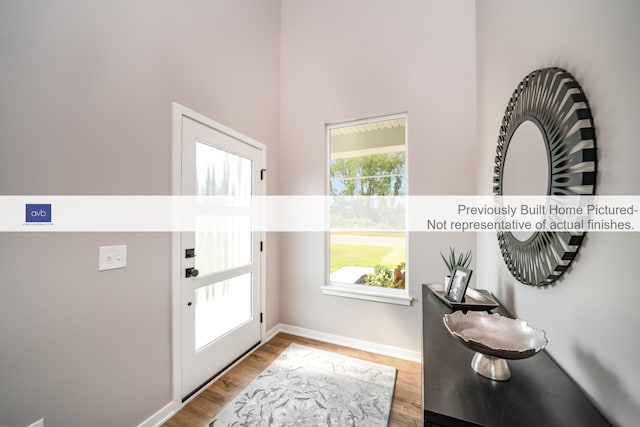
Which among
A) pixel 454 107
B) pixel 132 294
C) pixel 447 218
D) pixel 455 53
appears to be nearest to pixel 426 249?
pixel 447 218

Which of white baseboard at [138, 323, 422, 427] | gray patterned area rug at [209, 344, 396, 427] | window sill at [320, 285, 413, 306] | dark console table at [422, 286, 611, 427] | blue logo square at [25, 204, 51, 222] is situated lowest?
gray patterned area rug at [209, 344, 396, 427]

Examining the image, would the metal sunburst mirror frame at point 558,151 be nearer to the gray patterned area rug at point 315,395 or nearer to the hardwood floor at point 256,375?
the hardwood floor at point 256,375

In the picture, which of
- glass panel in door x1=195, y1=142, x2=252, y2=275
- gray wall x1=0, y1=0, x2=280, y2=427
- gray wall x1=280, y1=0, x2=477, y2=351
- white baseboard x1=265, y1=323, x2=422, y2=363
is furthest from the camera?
white baseboard x1=265, y1=323, x2=422, y2=363

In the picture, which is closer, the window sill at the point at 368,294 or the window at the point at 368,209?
the window sill at the point at 368,294

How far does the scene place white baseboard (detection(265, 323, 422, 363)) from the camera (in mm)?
A: 2365

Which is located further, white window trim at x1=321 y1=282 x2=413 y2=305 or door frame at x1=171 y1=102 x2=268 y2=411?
white window trim at x1=321 y1=282 x2=413 y2=305

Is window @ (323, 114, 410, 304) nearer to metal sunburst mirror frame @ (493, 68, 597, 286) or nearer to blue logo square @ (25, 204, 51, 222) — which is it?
metal sunburst mirror frame @ (493, 68, 597, 286)

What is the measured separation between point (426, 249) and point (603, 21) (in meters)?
1.84

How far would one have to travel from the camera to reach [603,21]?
2.31 ft

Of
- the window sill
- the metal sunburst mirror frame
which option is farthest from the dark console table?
the window sill

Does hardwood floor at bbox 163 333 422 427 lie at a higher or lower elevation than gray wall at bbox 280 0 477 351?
lower

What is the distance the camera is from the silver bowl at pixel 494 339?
79 centimetres

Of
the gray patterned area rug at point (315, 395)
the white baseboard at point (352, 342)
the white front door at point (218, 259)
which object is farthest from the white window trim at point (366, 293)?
the white front door at point (218, 259)

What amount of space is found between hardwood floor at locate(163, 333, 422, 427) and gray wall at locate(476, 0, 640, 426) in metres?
1.17
